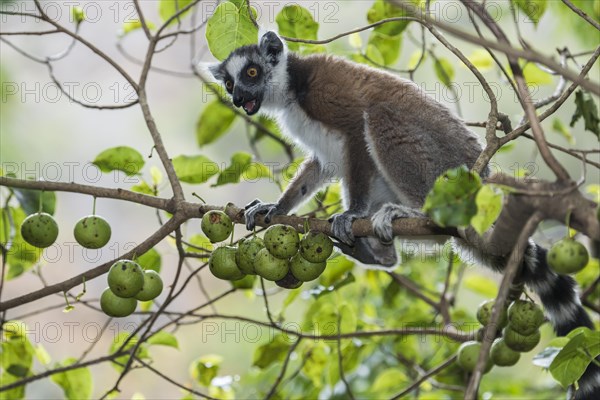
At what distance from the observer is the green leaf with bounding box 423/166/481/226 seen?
5.06 ft

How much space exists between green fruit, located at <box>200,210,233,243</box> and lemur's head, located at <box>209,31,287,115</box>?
1577 millimetres

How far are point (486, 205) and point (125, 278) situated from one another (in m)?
1.27

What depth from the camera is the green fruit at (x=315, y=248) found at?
2361 millimetres

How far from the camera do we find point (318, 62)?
3.90 meters

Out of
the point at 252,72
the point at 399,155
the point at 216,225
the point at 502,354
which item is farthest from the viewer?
the point at 252,72

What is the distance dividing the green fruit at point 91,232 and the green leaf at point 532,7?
1.88 meters

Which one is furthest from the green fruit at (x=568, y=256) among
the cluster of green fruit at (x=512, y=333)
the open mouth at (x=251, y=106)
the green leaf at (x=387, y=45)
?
the open mouth at (x=251, y=106)

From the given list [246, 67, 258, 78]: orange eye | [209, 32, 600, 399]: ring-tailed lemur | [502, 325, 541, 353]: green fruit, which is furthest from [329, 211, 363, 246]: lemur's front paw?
[246, 67, 258, 78]: orange eye

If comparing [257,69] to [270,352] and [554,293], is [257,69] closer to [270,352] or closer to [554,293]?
[270,352]

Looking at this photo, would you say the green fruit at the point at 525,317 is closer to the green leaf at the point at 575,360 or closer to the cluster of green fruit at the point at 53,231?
the green leaf at the point at 575,360

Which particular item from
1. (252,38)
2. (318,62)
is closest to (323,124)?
(318,62)

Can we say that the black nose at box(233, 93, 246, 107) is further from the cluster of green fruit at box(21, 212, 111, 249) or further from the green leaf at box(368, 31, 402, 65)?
the cluster of green fruit at box(21, 212, 111, 249)

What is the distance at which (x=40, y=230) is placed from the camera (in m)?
2.52

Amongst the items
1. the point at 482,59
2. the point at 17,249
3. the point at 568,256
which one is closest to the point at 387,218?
the point at 568,256
